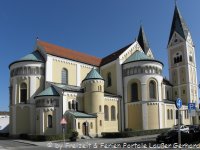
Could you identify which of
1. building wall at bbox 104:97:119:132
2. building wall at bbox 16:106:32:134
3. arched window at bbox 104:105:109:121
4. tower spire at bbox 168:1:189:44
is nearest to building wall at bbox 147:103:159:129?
building wall at bbox 104:97:119:132

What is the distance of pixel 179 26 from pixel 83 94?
34.8 meters

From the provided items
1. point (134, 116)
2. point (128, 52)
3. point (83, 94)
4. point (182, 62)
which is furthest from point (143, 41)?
point (83, 94)

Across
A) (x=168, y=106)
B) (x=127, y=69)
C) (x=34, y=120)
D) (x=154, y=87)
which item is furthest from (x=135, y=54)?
(x=34, y=120)

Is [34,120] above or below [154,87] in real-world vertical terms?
below

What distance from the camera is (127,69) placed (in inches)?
2235

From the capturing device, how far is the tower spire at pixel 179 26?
7338 cm

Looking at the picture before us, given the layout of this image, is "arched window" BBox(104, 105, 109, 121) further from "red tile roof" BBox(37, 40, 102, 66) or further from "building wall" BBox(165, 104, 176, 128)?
"red tile roof" BBox(37, 40, 102, 66)

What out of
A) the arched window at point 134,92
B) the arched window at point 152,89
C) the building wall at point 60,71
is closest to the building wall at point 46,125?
the building wall at point 60,71

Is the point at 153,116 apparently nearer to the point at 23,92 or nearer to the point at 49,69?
the point at 49,69

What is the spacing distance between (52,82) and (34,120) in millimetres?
7367

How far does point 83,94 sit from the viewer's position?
173 ft

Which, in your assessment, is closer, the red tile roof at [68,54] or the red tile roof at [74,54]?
the red tile roof at [68,54]

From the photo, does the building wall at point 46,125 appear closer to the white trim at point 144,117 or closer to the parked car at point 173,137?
the white trim at point 144,117

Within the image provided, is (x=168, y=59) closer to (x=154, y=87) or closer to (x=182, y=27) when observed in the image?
(x=182, y=27)
